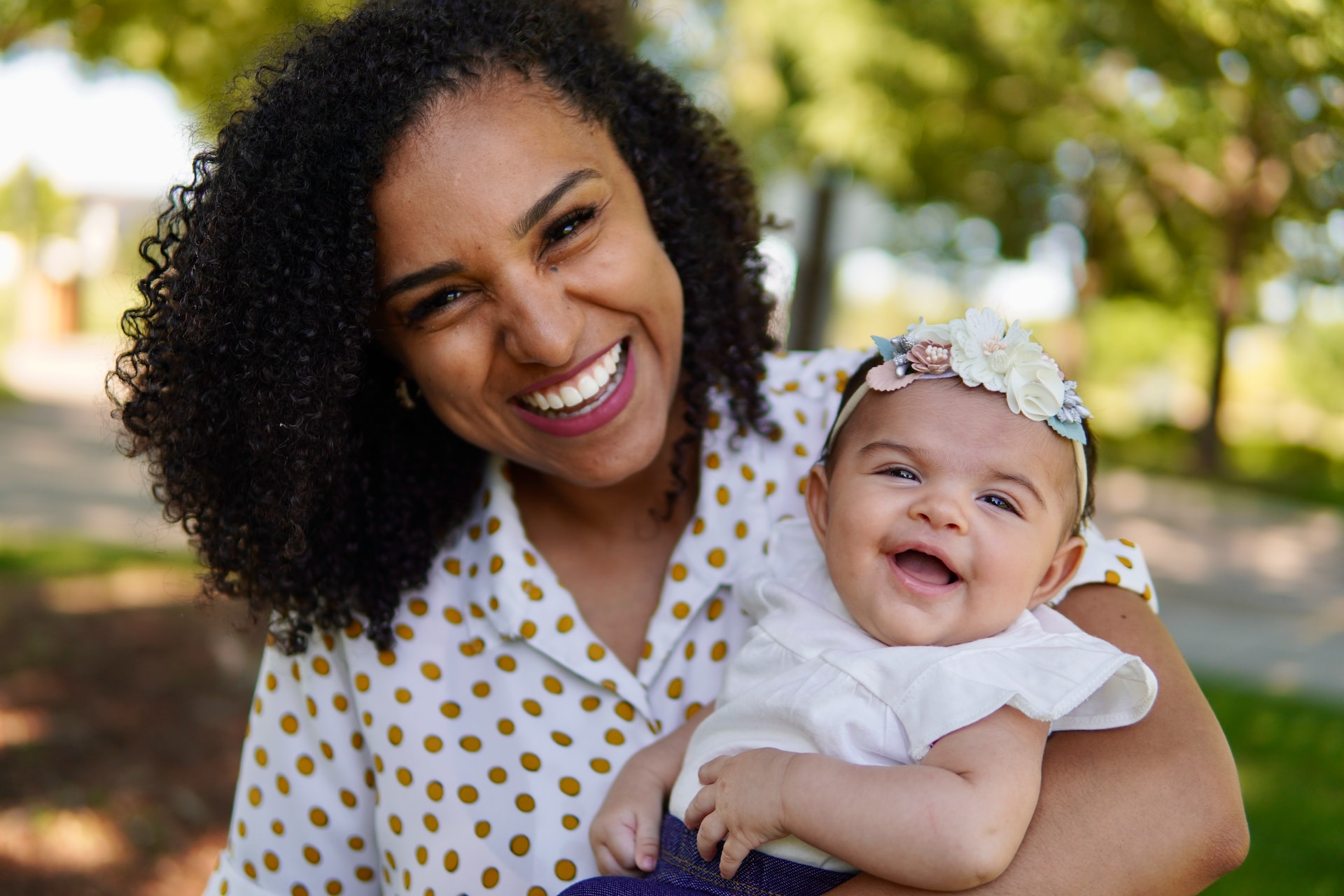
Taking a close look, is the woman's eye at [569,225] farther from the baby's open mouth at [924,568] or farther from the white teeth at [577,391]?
the baby's open mouth at [924,568]

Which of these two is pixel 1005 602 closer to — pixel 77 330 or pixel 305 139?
pixel 305 139

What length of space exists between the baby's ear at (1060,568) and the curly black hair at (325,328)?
0.72 metres

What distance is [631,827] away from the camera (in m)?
1.88

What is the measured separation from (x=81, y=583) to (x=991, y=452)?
6.22m

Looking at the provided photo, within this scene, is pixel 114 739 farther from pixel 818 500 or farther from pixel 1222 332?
pixel 1222 332

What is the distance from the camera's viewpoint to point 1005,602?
1.72 meters

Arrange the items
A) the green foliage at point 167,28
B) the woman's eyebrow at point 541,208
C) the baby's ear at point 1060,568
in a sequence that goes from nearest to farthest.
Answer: the baby's ear at point 1060,568, the woman's eyebrow at point 541,208, the green foliage at point 167,28

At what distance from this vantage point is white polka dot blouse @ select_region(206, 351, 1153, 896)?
6.72ft

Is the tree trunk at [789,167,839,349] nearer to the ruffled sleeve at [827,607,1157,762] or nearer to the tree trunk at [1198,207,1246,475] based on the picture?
the ruffled sleeve at [827,607,1157,762]

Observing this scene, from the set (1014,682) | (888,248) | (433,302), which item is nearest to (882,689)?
(1014,682)

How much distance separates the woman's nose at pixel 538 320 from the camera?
1.96 m

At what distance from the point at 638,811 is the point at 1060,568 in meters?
0.79

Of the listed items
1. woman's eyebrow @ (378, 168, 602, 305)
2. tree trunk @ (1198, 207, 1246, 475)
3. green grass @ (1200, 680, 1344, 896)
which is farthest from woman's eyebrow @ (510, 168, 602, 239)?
tree trunk @ (1198, 207, 1246, 475)

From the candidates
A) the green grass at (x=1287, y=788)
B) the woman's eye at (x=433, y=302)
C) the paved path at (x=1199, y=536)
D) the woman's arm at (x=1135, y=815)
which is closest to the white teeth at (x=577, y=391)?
the woman's eye at (x=433, y=302)
